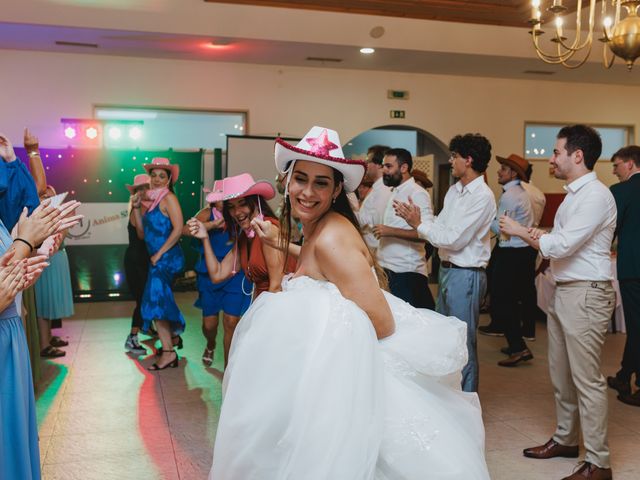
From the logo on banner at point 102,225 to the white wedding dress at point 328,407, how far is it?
7043 mm

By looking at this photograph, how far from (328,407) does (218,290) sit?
302 centimetres

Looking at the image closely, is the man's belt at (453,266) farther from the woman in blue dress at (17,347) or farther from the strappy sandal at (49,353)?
the strappy sandal at (49,353)

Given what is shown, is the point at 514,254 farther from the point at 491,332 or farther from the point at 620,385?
the point at 620,385

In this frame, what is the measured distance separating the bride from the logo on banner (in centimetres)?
697

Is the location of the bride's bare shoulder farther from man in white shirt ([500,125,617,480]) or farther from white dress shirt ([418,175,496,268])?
white dress shirt ([418,175,496,268])

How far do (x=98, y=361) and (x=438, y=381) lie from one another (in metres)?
4.05

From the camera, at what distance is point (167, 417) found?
3953mm

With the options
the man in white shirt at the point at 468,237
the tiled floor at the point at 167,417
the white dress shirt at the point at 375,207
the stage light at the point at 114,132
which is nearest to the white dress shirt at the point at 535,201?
the tiled floor at the point at 167,417

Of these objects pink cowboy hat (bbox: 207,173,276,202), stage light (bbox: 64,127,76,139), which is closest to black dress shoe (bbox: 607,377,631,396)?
pink cowboy hat (bbox: 207,173,276,202)

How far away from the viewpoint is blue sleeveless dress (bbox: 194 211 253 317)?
4.30 meters

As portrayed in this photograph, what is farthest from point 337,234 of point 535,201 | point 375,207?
point 535,201

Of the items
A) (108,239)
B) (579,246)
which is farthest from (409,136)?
(579,246)

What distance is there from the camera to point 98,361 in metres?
5.24

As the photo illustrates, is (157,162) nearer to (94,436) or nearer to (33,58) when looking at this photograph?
(94,436)
